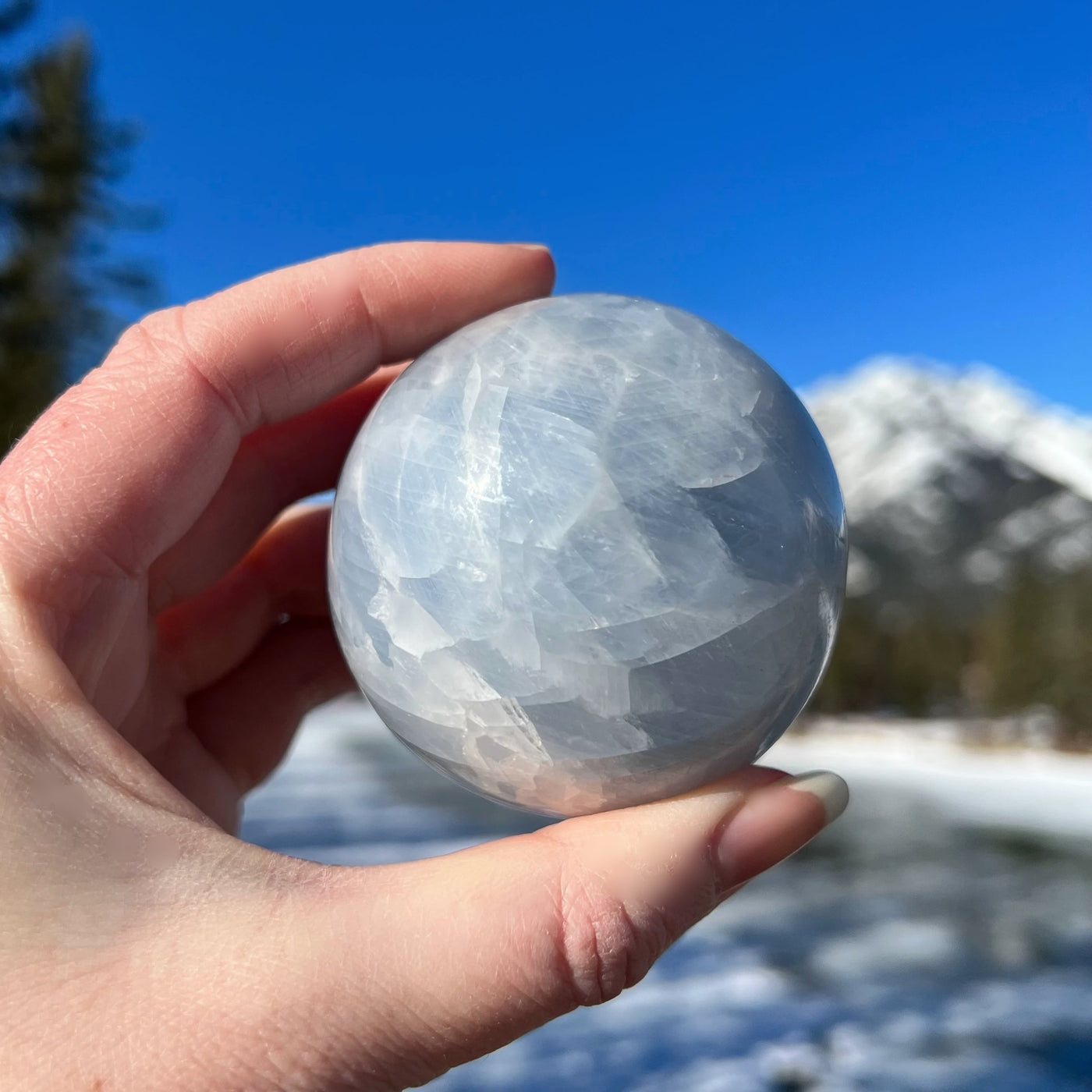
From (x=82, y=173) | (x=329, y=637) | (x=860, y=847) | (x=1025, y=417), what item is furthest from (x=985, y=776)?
(x=1025, y=417)

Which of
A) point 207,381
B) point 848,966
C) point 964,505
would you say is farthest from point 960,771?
point 964,505

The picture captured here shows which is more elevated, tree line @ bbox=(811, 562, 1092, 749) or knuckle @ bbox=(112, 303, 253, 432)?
tree line @ bbox=(811, 562, 1092, 749)

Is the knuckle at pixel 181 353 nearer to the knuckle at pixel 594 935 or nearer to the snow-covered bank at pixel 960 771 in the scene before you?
the knuckle at pixel 594 935

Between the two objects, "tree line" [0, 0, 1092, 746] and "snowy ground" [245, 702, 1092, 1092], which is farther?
"tree line" [0, 0, 1092, 746]

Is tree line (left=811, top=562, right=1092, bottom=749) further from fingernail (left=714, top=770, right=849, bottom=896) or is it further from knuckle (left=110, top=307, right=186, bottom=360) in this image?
knuckle (left=110, top=307, right=186, bottom=360)

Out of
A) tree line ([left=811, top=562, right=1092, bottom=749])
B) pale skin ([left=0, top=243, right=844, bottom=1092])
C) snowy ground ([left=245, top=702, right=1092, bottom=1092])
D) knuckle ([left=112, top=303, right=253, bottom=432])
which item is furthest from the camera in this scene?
tree line ([left=811, top=562, right=1092, bottom=749])

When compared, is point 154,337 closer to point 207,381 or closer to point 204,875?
point 207,381

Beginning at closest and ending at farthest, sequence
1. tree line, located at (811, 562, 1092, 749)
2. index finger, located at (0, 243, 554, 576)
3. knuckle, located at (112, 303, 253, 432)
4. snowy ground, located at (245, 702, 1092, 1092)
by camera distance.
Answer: index finger, located at (0, 243, 554, 576) < knuckle, located at (112, 303, 253, 432) < snowy ground, located at (245, 702, 1092, 1092) < tree line, located at (811, 562, 1092, 749)

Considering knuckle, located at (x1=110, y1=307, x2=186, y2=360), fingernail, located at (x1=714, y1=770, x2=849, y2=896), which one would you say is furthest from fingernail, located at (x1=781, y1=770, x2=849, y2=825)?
knuckle, located at (x1=110, y1=307, x2=186, y2=360)
